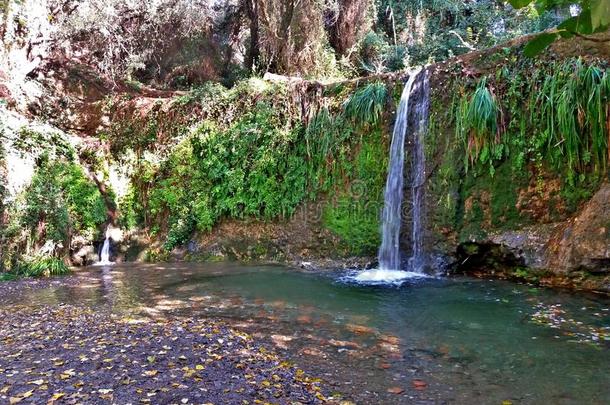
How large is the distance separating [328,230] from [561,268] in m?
4.08

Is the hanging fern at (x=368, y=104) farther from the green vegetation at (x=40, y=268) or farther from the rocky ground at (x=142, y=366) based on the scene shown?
the green vegetation at (x=40, y=268)

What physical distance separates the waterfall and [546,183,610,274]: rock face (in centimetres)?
208

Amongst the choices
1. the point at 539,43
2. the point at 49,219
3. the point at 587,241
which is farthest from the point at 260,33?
the point at 539,43

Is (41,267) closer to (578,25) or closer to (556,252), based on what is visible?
(556,252)

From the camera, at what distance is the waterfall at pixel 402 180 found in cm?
800

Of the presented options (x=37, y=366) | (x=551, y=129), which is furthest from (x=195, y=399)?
(x=551, y=129)

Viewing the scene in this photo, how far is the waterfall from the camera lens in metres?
8.00

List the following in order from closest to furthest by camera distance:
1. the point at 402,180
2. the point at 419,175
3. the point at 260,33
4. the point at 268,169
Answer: the point at 419,175, the point at 402,180, the point at 268,169, the point at 260,33

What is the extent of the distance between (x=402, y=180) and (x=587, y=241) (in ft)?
10.1

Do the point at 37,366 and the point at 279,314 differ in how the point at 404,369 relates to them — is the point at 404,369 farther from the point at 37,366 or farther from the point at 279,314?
the point at 37,366

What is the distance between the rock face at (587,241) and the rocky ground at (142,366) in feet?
14.5

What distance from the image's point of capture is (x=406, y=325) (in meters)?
4.82

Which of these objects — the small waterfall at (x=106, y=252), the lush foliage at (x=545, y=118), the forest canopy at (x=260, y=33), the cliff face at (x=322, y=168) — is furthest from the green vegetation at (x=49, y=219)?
the lush foliage at (x=545, y=118)

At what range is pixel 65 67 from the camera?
12.7 meters
